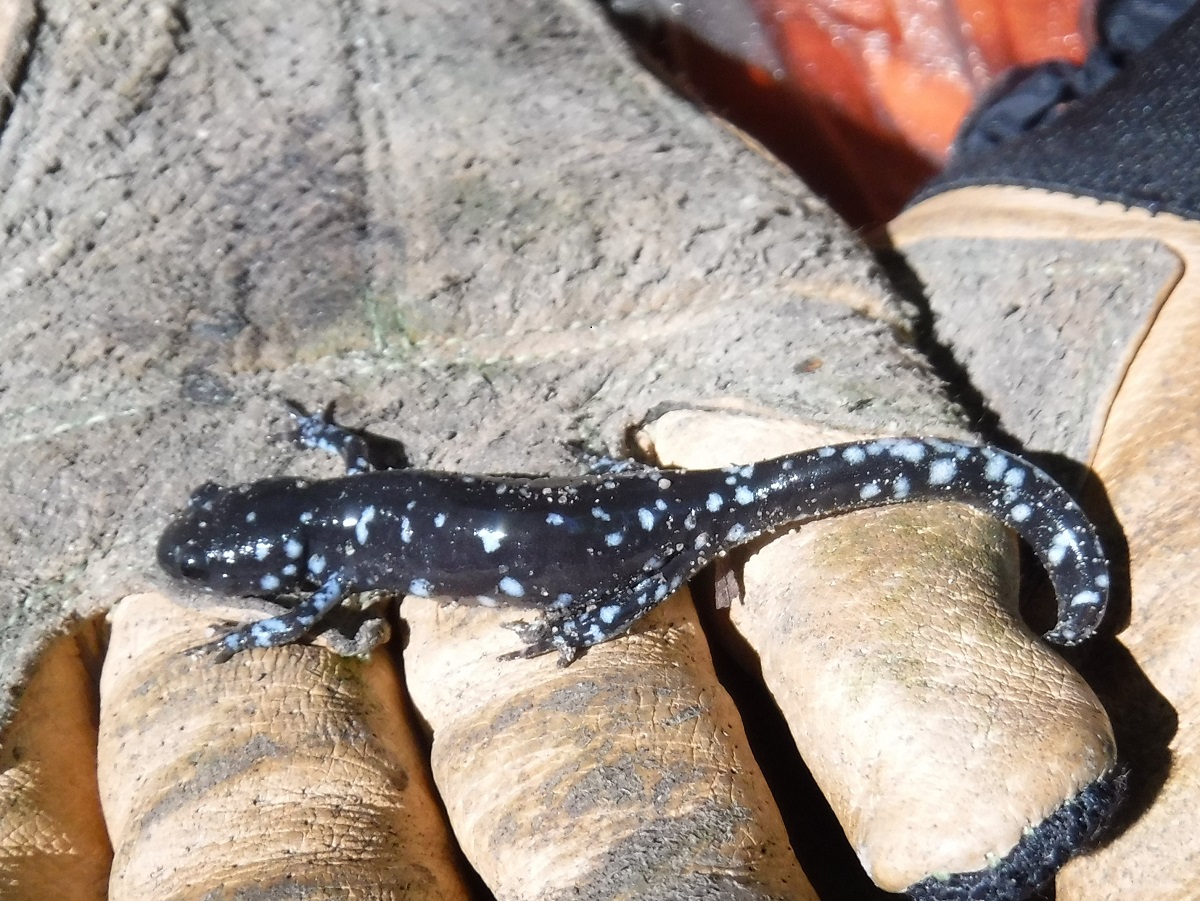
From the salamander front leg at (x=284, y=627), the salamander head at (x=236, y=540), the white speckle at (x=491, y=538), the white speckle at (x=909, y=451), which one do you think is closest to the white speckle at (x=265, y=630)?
the salamander front leg at (x=284, y=627)

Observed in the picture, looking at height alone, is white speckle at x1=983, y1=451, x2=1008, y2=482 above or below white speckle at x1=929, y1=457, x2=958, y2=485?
below

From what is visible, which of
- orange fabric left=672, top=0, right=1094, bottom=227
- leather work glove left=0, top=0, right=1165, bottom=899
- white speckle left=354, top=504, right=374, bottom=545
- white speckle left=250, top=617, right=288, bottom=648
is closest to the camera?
leather work glove left=0, top=0, right=1165, bottom=899

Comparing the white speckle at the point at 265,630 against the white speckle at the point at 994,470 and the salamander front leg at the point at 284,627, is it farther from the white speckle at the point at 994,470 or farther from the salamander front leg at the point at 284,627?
the white speckle at the point at 994,470

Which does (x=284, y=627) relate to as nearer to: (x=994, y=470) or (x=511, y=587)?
(x=511, y=587)

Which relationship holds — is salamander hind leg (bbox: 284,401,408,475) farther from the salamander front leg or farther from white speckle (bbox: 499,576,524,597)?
white speckle (bbox: 499,576,524,597)

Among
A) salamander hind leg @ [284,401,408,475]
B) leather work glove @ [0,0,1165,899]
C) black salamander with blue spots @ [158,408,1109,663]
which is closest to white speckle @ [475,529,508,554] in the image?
black salamander with blue spots @ [158,408,1109,663]

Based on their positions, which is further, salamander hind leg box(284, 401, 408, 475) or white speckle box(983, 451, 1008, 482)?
salamander hind leg box(284, 401, 408, 475)

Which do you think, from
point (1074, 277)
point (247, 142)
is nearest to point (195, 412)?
point (247, 142)
